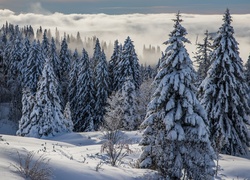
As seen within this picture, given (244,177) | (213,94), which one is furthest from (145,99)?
(244,177)

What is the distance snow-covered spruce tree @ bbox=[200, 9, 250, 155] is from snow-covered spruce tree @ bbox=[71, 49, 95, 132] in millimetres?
26791

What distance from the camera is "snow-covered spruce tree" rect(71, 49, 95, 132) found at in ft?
172

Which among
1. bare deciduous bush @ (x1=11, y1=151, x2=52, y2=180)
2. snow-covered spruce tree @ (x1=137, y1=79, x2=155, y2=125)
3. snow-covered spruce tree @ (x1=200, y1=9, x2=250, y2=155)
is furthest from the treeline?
bare deciduous bush @ (x1=11, y1=151, x2=52, y2=180)

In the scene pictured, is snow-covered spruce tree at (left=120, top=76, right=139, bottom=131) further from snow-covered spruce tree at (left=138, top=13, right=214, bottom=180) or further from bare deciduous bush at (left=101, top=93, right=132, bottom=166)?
snow-covered spruce tree at (left=138, top=13, right=214, bottom=180)

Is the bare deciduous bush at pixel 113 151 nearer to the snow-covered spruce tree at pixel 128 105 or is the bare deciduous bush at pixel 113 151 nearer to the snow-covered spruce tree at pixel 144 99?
the snow-covered spruce tree at pixel 128 105

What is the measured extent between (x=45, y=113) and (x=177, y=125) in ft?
87.1

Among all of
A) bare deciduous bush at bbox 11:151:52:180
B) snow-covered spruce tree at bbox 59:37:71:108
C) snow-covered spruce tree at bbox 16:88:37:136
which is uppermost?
snow-covered spruce tree at bbox 59:37:71:108

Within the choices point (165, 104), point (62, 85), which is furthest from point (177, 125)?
point (62, 85)

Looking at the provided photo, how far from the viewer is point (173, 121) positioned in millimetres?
15586

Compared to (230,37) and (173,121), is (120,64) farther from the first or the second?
(173,121)

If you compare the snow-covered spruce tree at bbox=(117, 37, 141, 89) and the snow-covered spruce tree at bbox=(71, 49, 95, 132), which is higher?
the snow-covered spruce tree at bbox=(117, 37, 141, 89)

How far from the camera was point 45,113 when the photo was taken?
38.9 meters

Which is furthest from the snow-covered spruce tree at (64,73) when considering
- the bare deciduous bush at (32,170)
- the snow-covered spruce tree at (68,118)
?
the bare deciduous bush at (32,170)

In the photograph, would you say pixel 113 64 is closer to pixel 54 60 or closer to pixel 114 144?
pixel 54 60
